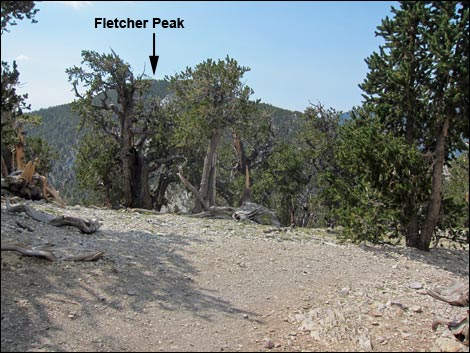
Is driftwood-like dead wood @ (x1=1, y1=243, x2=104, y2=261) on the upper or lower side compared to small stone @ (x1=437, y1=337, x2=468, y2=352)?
upper

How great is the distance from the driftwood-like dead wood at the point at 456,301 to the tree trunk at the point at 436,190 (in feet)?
13.4

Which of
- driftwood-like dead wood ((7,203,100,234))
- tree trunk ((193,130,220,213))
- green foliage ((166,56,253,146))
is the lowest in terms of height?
driftwood-like dead wood ((7,203,100,234))

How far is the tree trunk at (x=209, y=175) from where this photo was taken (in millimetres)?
19423

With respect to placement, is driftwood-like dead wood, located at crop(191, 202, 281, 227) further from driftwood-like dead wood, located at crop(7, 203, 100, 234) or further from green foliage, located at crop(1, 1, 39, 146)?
green foliage, located at crop(1, 1, 39, 146)

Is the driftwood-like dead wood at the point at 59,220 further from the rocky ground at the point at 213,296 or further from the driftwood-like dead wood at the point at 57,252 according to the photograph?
the driftwood-like dead wood at the point at 57,252

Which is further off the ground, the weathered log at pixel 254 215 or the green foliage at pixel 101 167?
the green foliage at pixel 101 167

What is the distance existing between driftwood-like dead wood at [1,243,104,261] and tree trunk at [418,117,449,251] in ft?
29.5

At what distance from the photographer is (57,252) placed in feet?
27.6

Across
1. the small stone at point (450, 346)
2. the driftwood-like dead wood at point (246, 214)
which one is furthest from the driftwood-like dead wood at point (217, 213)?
the small stone at point (450, 346)

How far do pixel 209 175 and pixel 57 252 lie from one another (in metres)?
12.2

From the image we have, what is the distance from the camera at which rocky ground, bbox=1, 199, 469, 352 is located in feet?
19.8

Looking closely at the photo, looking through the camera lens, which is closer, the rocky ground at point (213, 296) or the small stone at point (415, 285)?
the rocky ground at point (213, 296)

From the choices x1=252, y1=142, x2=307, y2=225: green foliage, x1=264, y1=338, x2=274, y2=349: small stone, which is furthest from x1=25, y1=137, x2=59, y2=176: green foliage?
x1=264, y1=338, x2=274, y2=349: small stone

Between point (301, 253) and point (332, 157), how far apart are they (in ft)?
37.3
